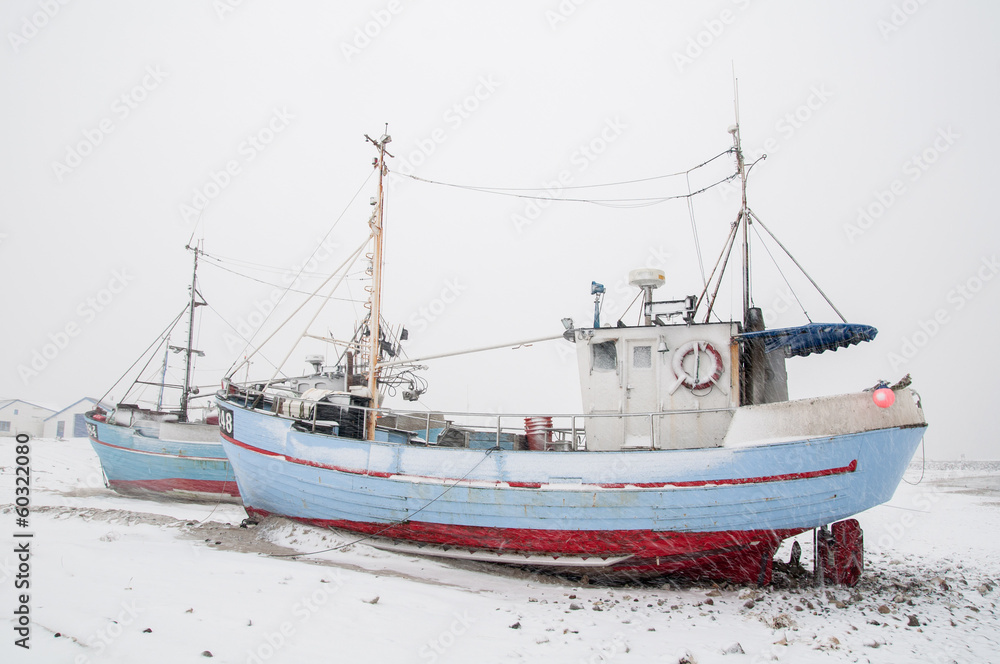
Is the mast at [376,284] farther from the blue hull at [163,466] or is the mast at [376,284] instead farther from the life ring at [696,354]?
the blue hull at [163,466]

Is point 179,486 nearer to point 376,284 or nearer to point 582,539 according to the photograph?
point 376,284

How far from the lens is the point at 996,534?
14922 mm

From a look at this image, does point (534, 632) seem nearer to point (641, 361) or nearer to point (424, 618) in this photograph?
point (424, 618)

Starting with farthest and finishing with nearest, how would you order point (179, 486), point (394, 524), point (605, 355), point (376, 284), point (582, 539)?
point (179, 486)
point (376, 284)
point (605, 355)
point (394, 524)
point (582, 539)

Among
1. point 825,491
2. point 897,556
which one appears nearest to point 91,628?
point 825,491

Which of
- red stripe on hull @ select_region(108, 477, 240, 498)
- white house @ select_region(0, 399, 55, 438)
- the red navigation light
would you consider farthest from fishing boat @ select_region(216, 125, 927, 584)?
white house @ select_region(0, 399, 55, 438)

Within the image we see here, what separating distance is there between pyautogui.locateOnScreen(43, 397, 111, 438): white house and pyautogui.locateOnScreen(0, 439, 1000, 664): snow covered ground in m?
55.1

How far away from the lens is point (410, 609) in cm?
692

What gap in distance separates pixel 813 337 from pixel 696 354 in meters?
2.20

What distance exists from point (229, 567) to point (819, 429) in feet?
31.0

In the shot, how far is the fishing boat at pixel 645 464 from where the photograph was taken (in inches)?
350

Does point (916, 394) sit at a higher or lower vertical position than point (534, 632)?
higher

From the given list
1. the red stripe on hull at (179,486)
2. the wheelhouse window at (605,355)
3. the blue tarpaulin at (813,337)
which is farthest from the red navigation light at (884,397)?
the red stripe on hull at (179,486)

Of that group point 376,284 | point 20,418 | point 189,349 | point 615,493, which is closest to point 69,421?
point 20,418
